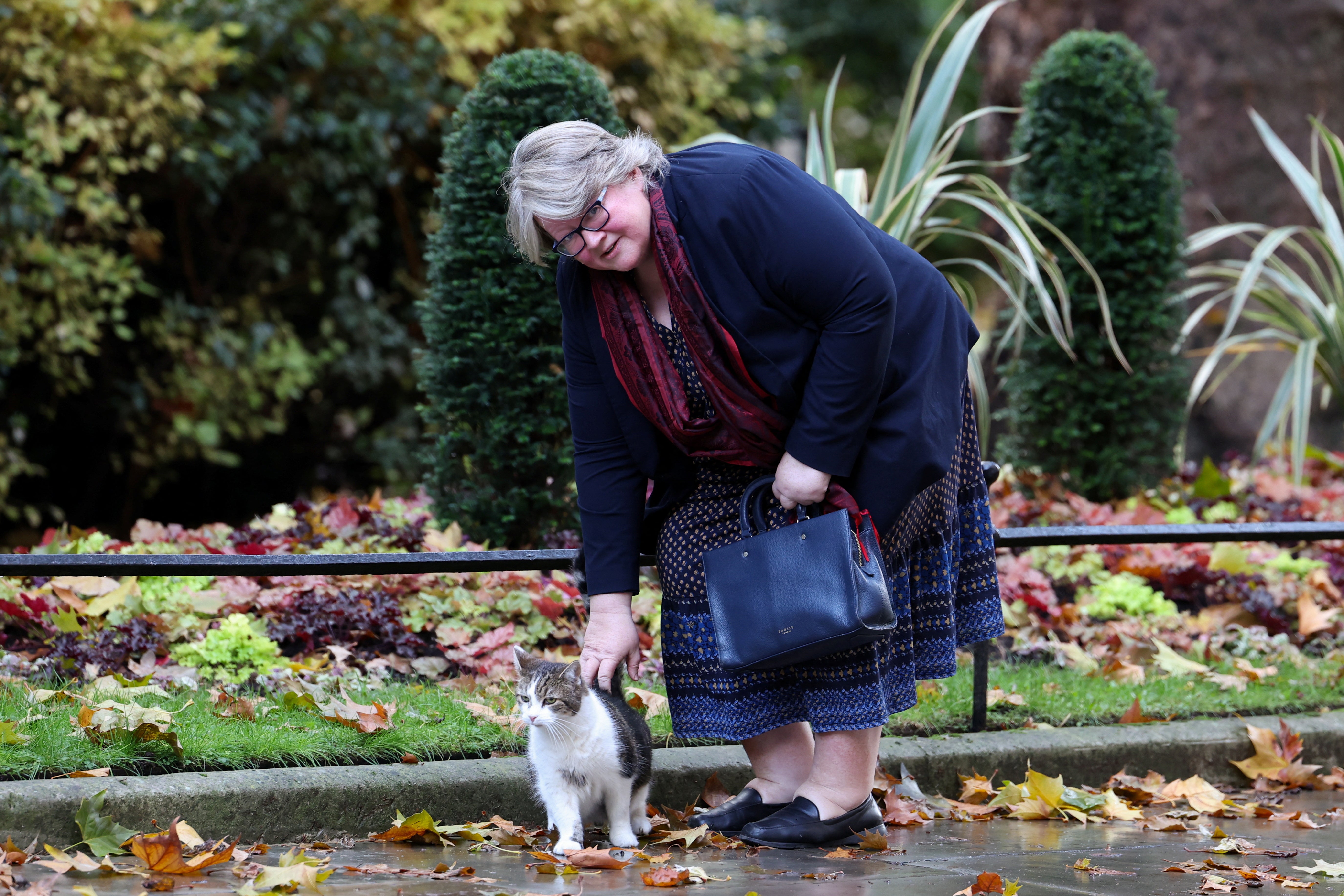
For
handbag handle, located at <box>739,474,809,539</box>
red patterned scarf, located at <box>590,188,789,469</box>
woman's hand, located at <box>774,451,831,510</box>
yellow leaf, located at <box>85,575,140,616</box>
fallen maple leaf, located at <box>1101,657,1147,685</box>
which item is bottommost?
fallen maple leaf, located at <box>1101,657,1147,685</box>

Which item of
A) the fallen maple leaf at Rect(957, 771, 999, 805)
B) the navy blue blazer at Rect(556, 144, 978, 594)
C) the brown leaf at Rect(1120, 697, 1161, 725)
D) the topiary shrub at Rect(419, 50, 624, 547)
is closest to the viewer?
the navy blue blazer at Rect(556, 144, 978, 594)

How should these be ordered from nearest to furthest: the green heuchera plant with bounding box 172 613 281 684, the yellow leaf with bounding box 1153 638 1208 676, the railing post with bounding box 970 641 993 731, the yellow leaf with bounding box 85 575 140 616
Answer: the railing post with bounding box 970 641 993 731 → the green heuchera plant with bounding box 172 613 281 684 → the yellow leaf with bounding box 85 575 140 616 → the yellow leaf with bounding box 1153 638 1208 676

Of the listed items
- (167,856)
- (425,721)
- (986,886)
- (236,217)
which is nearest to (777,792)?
(986,886)

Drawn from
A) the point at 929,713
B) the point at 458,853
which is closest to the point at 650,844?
the point at 458,853

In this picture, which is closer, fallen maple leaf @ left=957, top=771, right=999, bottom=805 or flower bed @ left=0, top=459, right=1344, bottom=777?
flower bed @ left=0, top=459, right=1344, bottom=777

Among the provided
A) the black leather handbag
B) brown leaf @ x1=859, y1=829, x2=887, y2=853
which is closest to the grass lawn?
brown leaf @ x1=859, y1=829, x2=887, y2=853

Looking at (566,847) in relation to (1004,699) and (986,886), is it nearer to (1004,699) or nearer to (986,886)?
(986,886)

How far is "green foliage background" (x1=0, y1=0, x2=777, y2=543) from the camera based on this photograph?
609 centimetres

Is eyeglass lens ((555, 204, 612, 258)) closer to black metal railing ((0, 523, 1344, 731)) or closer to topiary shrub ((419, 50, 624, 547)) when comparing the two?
black metal railing ((0, 523, 1344, 731))

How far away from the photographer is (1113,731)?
11.6 ft

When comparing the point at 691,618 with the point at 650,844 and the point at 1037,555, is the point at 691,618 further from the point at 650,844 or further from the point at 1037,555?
the point at 1037,555

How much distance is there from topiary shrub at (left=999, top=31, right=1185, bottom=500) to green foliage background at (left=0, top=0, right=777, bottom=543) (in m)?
2.70

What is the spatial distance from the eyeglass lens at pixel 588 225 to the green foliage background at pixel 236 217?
3746 mm

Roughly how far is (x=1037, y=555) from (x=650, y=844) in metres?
2.73
